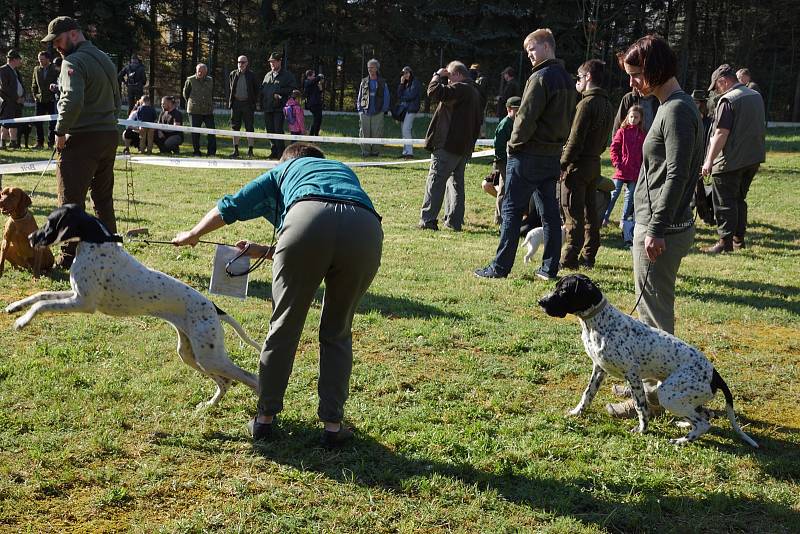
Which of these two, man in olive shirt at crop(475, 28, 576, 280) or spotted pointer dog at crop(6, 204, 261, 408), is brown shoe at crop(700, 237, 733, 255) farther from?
spotted pointer dog at crop(6, 204, 261, 408)

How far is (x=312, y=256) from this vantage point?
11.9ft

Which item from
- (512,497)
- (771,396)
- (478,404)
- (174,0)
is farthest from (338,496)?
(174,0)

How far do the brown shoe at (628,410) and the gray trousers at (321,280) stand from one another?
5.64 feet

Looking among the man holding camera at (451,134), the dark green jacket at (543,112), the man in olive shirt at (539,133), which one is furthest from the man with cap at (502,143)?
the dark green jacket at (543,112)

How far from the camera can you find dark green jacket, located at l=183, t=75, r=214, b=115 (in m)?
17.6

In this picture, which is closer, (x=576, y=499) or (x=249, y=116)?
(x=576, y=499)

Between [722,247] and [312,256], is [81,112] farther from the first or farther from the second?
[722,247]

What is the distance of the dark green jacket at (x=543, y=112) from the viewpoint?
7.39 meters

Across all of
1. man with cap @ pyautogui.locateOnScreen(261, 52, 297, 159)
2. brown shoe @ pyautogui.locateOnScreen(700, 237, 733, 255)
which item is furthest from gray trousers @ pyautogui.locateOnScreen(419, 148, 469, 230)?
man with cap @ pyautogui.locateOnScreen(261, 52, 297, 159)

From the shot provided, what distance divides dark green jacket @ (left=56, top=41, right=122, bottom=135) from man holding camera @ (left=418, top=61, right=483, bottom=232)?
162 inches

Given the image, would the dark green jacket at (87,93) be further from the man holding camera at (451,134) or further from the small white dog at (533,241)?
the small white dog at (533,241)

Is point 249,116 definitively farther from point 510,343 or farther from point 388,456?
point 388,456

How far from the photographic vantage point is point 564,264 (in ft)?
27.8

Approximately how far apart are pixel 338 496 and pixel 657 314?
2.18m
